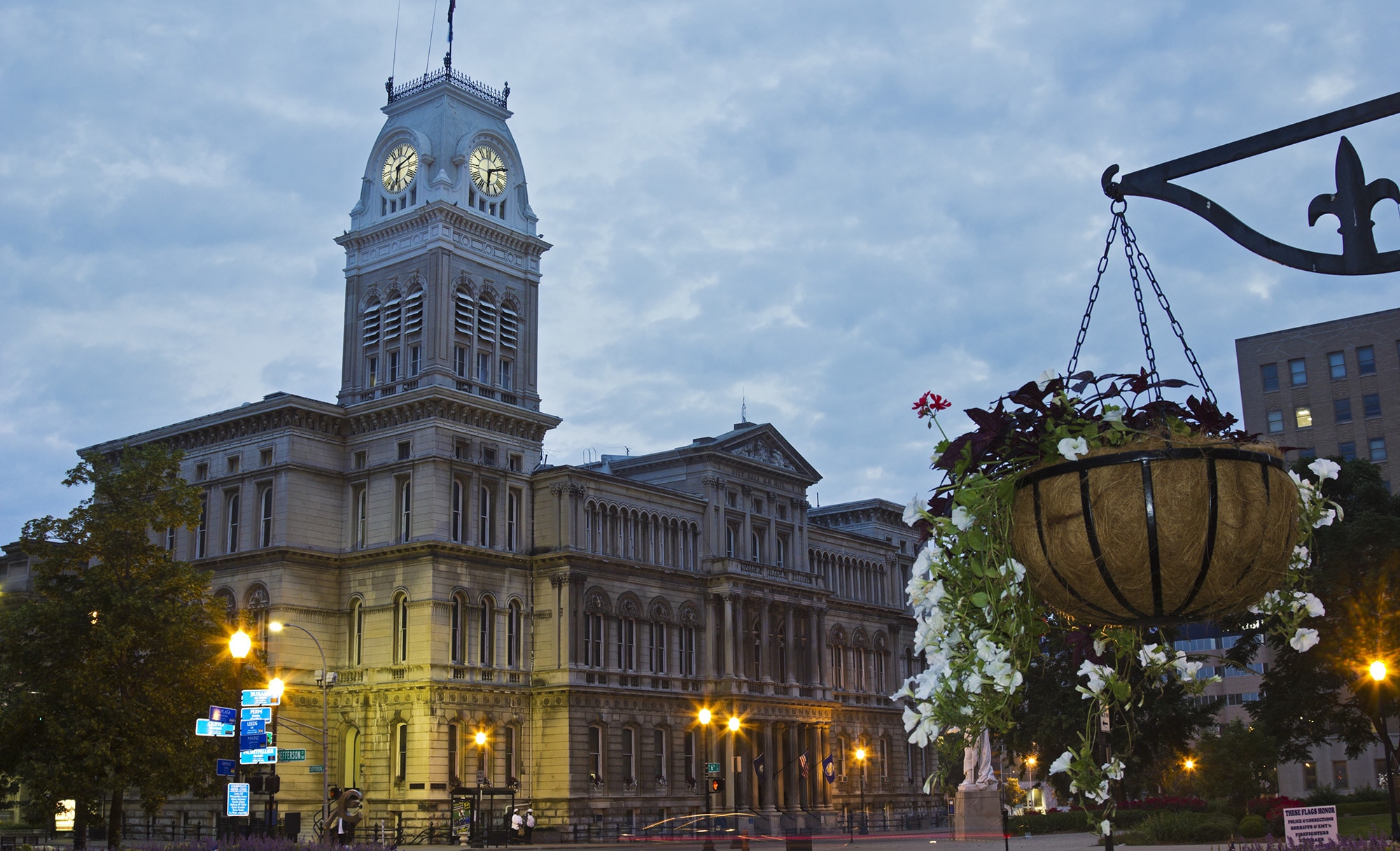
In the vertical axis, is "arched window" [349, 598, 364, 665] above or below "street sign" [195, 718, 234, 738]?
above

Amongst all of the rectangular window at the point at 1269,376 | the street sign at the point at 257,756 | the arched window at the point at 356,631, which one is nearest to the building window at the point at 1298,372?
the rectangular window at the point at 1269,376

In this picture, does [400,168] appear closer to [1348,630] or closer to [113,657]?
[113,657]

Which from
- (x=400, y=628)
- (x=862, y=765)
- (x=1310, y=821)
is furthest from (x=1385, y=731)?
(x=400, y=628)

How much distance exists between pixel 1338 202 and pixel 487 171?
69048mm

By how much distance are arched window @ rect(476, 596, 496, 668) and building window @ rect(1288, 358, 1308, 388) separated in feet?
207

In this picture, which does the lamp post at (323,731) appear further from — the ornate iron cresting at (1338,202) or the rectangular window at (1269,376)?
the rectangular window at (1269,376)

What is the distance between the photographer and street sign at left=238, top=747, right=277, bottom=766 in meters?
32.6

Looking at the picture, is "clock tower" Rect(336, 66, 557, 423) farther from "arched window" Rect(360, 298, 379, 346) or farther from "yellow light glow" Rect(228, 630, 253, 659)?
"yellow light glow" Rect(228, 630, 253, 659)

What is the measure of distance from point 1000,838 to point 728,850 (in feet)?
34.9

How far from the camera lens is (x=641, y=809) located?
67.4 metres

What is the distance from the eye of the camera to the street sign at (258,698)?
33.8m

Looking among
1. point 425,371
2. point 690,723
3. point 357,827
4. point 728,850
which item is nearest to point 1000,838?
point 728,850

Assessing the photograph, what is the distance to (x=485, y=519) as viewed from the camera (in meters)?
66.6

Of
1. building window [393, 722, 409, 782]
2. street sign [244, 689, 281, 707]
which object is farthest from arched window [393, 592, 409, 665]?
street sign [244, 689, 281, 707]
